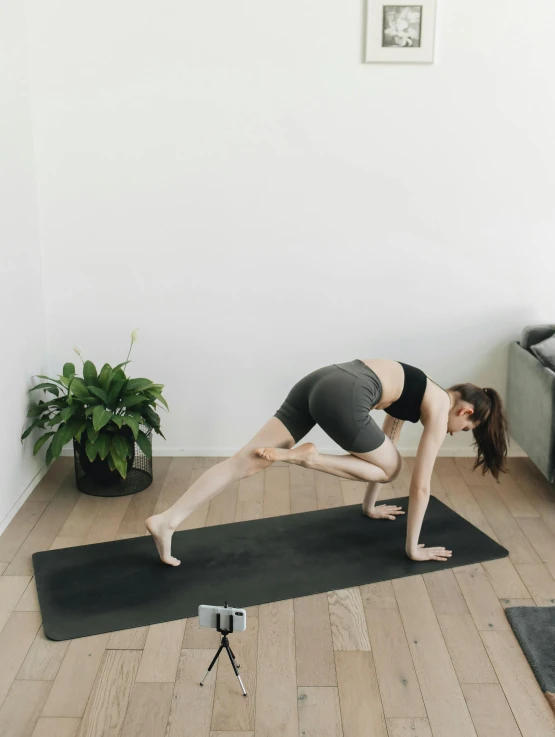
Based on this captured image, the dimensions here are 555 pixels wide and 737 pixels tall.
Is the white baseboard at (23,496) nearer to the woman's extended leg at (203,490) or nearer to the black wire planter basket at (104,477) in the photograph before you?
the black wire planter basket at (104,477)

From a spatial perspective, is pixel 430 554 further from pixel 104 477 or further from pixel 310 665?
pixel 104 477

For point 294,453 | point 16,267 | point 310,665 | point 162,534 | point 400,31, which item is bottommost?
point 310,665

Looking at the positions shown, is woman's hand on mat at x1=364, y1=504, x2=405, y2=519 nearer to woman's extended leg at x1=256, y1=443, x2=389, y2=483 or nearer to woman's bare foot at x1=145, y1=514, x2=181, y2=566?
woman's extended leg at x1=256, y1=443, x2=389, y2=483

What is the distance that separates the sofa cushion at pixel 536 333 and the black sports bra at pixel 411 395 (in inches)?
40.2

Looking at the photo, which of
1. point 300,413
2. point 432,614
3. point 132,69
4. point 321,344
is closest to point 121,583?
point 300,413

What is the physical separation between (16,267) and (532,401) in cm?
232

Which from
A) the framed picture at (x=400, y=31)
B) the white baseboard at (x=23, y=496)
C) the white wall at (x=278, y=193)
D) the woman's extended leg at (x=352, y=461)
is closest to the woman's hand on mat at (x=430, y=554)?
the woman's extended leg at (x=352, y=461)

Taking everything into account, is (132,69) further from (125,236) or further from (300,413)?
(300,413)

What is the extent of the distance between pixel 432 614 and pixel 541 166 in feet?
7.08

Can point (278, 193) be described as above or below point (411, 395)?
above

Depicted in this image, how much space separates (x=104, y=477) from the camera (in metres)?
3.40

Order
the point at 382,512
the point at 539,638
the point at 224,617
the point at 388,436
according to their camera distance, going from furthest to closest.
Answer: the point at 382,512, the point at 388,436, the point at 539,638, the point at 224,617

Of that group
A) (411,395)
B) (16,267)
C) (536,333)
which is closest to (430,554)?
(411,395)

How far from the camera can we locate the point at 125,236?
3596mm
